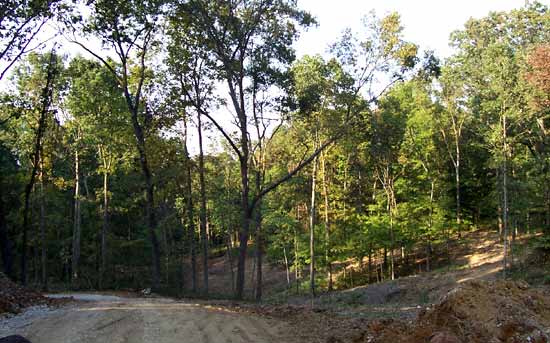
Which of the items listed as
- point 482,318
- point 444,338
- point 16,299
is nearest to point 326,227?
point 16,299

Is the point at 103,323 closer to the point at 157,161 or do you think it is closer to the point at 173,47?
the point at 173,47

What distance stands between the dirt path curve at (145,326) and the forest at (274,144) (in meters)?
6.41

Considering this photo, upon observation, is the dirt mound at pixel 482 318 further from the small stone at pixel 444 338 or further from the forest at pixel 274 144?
the forest at pixel 274 144

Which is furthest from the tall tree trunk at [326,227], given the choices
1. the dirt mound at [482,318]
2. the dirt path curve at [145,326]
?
the dirt mound at [482,318]

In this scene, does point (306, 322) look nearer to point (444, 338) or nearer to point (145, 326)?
point (145, 326)

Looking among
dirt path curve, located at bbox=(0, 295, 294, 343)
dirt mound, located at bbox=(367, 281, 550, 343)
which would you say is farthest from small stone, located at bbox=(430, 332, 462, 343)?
dirt path curve, located at bbox=(0, 295, 294, 343)

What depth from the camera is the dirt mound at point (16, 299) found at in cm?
1164

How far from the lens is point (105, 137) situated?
25781 millimetres

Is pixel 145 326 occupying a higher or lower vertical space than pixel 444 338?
lower

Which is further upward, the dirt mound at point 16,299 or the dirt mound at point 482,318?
the dirt mound at point 482,318

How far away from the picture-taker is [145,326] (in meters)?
9.11

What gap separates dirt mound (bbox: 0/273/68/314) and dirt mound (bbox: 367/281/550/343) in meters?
8.71

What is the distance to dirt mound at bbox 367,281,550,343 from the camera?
6.36 metres

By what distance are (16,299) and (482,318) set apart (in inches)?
453
